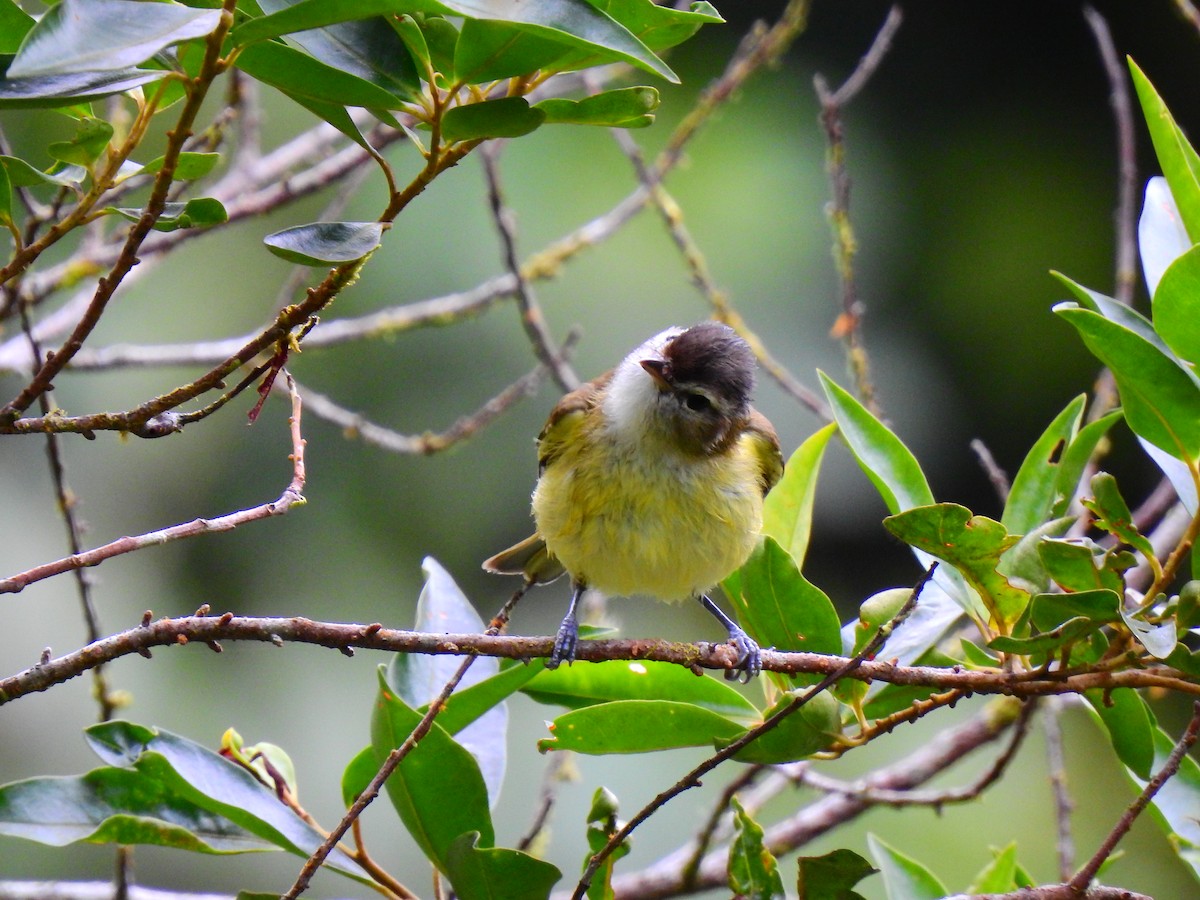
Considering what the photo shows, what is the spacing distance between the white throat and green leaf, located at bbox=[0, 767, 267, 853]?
54.9 inches

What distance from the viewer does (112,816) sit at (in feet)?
6.10

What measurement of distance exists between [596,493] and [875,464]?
90 centimetres

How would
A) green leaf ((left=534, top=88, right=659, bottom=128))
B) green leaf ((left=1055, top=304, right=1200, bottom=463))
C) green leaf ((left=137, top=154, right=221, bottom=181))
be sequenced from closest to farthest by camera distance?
green leaf ((left=534, top=88, right=659, bottom=128))
green leaf ((left=137, top=154, right=221, bottom=181))
green leaf ((left=1055, top=304, right=1200, bottom=463))

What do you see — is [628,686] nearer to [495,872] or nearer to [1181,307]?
[495,872]

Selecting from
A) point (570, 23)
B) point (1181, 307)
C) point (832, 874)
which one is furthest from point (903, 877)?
point (570, 23)

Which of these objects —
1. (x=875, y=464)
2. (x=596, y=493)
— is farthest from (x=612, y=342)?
(x=875, y=464)

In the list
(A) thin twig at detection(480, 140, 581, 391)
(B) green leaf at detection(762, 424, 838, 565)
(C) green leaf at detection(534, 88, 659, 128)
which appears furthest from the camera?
(A) thin twig at detection(480, 140, 581, 391)

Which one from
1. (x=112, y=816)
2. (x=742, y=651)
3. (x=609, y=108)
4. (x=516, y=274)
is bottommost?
(x=742, y=651)

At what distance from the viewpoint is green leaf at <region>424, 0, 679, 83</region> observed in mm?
1286

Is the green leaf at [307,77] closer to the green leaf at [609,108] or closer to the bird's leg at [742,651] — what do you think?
the green leaf at [609,108]

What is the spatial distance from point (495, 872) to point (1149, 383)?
4.31 feet

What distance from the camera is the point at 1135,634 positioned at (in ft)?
5.65

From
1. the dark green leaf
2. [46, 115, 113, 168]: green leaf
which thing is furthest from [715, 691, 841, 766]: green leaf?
the dark green leaf

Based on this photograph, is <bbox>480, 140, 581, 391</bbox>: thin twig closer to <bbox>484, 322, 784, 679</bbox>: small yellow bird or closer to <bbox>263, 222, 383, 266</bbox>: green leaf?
<bbox>484, 322, 784, 679</bbox>: small yellow bird
